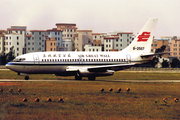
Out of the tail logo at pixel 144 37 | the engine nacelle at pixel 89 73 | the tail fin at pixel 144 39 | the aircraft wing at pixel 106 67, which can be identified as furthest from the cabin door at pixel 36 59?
the tail logo at pixel 144 37

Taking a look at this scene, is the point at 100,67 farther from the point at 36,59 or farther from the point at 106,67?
the point at 36,59

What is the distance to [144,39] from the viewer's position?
6544cm

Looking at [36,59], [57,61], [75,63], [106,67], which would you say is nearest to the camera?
[106,67]

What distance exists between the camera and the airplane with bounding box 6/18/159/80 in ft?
188

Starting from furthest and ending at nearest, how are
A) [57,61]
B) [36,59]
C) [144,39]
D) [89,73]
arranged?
[144,39], [57,61], [89,73], [36,59]

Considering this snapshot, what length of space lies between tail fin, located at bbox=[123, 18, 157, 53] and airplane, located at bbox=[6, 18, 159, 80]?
197 cm

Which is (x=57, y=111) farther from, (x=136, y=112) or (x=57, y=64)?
(x=57, y=64)

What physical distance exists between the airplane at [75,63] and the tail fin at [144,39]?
197 cm

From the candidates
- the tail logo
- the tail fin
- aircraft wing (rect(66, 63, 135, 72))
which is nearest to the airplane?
aircraft wing (rect(66, 63, 135, 72))

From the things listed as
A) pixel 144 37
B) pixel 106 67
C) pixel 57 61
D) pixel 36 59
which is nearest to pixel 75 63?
pixel 57 61

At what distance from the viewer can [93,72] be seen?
190ft

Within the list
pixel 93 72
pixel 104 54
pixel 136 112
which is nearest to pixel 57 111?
pixel 136 112

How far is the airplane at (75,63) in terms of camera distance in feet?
188

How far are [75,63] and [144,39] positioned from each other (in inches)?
552
